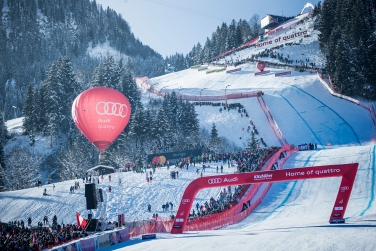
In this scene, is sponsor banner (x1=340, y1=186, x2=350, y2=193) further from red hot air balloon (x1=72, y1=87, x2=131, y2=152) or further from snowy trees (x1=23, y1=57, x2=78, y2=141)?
snowy trees (x1=23, y1=57, x2=78, y2=141)

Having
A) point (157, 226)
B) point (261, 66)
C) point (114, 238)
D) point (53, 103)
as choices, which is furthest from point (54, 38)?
point (114, 238)

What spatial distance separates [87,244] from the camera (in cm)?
1380

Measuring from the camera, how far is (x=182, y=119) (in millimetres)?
53156

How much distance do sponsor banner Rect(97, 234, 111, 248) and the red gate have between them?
334 centimetres

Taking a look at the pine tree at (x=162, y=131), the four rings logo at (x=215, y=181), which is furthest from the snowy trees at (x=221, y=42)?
the four rings logo at (x=215, y=181)

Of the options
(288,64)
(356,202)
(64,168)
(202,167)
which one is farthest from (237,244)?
(288,64)

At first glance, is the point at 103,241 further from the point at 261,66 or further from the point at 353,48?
the point at 261,66

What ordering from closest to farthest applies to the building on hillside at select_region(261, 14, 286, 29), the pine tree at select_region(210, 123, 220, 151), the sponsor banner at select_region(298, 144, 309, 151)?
the sponsor banner at select_region(298, 144, 309, 151) → the pine tree at select_region(210, 123, 220, 151) → the building on hillside at select_region(261, 14, 286, 29)

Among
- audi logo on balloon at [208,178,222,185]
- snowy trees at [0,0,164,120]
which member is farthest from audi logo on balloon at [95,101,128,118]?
snowy trees at [0,0,164,120]

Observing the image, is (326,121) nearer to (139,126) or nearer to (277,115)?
(277,115)

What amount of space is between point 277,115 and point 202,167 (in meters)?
19.1

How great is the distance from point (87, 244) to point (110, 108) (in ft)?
31.3

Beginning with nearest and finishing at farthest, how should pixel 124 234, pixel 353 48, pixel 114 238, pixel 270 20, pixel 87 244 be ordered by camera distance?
Result: pixel 87 244, pixel 114 238, pixel 124 234, pixel 353 48, pixel 270 20

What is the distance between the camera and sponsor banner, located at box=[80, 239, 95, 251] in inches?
534
